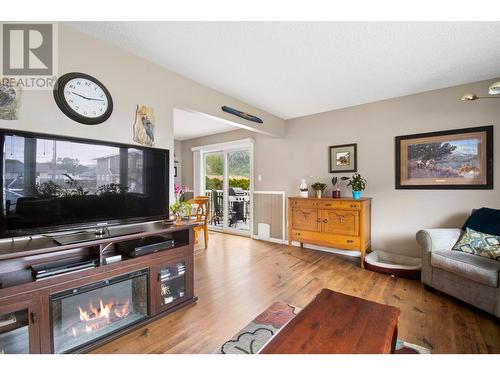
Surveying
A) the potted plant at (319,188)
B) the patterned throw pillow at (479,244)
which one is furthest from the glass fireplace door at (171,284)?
the patterned throw pillow at (479,244)

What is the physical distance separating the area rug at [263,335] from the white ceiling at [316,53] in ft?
7.50

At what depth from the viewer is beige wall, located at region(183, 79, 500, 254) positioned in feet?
8.71

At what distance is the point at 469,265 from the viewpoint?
1907 millimetres

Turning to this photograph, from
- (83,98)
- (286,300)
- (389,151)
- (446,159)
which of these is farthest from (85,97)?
(446,159)

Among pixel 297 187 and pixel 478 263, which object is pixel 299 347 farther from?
pixel 297 187

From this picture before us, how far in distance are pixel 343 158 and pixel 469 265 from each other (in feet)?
6.60

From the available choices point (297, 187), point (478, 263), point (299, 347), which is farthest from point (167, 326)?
point (297, 187)

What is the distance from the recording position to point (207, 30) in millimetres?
1694

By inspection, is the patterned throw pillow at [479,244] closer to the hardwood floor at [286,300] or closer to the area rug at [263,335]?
the hardwood floor at [286,300]

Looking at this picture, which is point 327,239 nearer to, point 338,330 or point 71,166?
point 338,330

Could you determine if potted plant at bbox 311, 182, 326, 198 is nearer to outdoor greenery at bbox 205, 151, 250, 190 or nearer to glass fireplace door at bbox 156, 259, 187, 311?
outdoor greenery at bbox 205, 151, 250, 190

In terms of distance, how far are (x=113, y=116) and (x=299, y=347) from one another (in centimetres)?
209

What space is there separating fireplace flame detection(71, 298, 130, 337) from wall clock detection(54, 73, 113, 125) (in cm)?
140

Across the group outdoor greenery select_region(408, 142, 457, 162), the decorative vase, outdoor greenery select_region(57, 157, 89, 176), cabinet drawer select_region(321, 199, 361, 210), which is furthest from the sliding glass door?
outdoor greenery select_region(57, 157, 89, 176)
